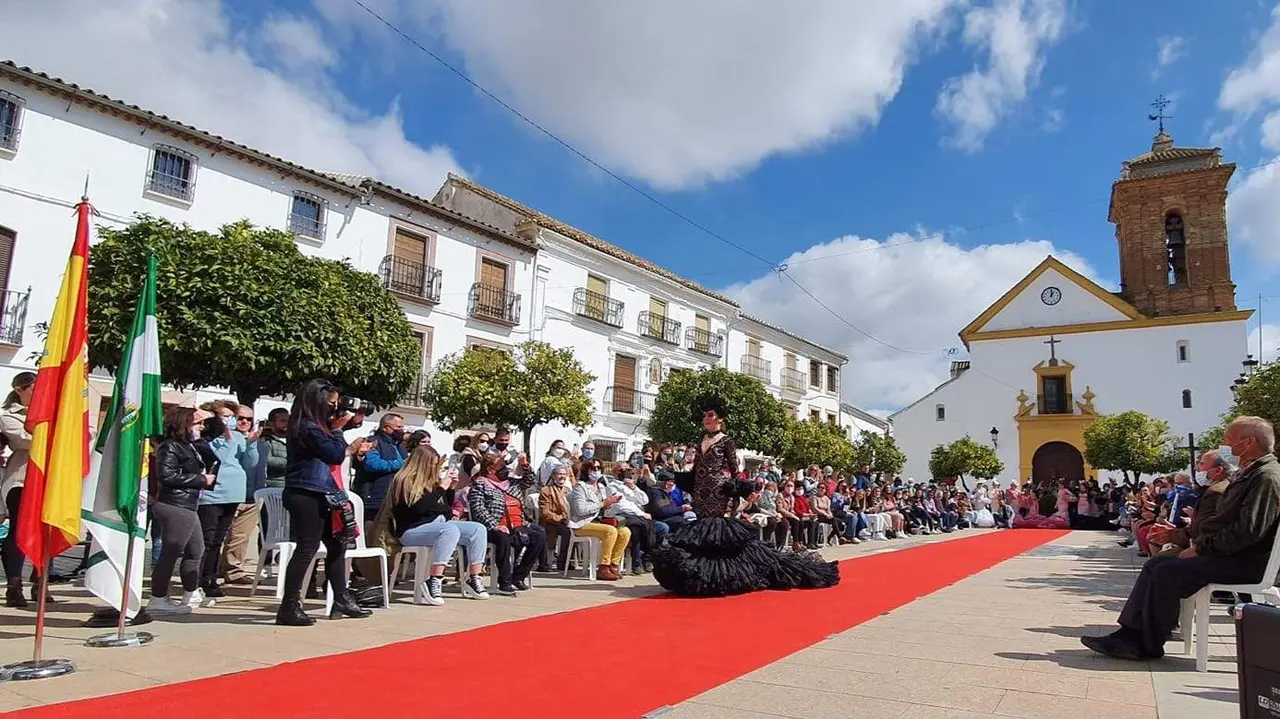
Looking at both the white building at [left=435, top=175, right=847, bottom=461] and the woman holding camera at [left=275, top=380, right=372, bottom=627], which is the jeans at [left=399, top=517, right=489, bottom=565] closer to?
the woman holding camera at [left=275, top=380, right=372, bottom=627]

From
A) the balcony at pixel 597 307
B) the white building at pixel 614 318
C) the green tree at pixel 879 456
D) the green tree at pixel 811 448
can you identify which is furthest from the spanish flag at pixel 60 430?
the green tree at pixel 879 456

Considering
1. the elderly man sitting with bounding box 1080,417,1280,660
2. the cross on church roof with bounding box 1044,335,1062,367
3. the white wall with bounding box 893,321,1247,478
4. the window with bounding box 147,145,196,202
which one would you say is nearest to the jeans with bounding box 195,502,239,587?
the elderly man sitting with bounding box 1080,417,1280,660

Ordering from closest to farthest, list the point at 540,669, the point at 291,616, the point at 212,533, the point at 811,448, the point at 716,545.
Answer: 1. the point at 540,669
2. the point at 291,616
3. the point at 212,533
4. the point at 716,545
5. the point at 811,448

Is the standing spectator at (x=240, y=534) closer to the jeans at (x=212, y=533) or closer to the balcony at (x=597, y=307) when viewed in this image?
the jeans at (x=212, y=533)

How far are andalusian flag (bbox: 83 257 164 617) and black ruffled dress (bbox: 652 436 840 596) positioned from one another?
3.90 metres

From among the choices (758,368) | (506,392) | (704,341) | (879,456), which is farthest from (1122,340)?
(506,392)

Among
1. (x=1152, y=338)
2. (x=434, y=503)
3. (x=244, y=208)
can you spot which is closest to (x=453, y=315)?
(x=244, y=208)

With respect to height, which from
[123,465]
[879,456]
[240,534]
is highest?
[879,456]

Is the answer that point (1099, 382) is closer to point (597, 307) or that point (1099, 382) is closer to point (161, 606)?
point (597, 307)

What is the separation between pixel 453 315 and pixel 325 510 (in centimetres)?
1635

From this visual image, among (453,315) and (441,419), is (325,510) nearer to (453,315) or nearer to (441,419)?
(441,419)

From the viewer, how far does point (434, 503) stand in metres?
6.60

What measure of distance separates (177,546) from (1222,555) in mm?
6197

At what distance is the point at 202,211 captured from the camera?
1662 cm
